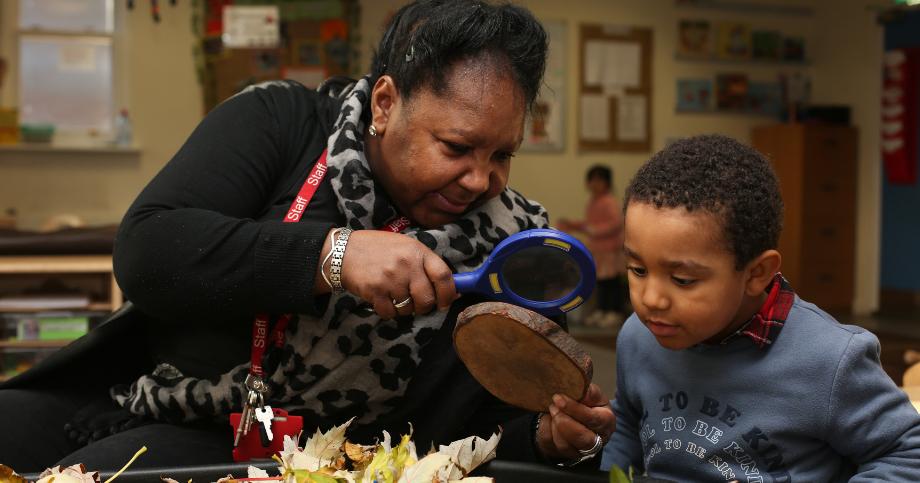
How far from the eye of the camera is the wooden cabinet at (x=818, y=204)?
7.78 meters

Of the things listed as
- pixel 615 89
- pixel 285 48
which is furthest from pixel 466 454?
pixel 615 89

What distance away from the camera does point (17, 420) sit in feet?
4.42

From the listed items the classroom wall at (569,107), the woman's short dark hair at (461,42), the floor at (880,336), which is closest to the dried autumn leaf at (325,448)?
the woman's short dark hair at (461,42)

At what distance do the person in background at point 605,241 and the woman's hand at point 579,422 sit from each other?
5893 mm

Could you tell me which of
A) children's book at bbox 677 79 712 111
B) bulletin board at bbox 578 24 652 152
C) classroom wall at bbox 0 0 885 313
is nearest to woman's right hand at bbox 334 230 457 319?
classroom wall at bbox 0 0 885 313

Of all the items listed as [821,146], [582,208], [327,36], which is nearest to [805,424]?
[327,36]

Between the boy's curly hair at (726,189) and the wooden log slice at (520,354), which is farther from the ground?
the boy's curly hair at (726,189)

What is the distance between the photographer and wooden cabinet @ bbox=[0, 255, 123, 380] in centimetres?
281

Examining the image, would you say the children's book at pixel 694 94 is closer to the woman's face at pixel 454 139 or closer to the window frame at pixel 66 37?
Answer: the window frame at pixel 66 37

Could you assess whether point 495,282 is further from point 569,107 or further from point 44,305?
point 569,107

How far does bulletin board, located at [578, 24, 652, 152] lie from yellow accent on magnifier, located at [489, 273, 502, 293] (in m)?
6.53

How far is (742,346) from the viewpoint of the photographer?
1122 mm

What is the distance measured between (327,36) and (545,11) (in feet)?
6.28

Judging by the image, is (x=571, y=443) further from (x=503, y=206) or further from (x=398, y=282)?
(x=503, y=206)
